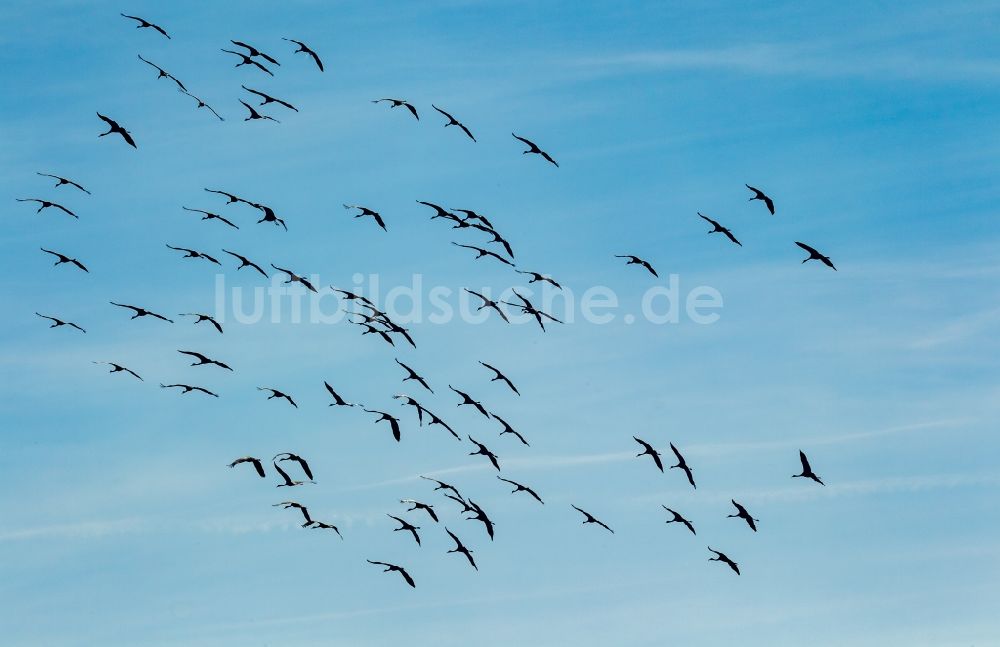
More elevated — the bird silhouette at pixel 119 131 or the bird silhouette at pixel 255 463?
the bird silhouette at pixel 119 131

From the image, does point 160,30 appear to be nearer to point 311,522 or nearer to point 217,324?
point 217,324

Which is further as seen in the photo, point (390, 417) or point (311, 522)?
point (311, 522)

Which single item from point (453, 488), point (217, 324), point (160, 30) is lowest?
point (453, 488)

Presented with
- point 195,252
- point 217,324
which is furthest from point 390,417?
point 195,252

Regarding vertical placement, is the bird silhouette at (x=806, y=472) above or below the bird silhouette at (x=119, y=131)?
below

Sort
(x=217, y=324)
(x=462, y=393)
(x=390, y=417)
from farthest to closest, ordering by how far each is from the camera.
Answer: (x=462, y=393) → (x=217, y=324) → (x=390, y=417)

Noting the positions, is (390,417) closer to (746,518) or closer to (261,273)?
(261,273)

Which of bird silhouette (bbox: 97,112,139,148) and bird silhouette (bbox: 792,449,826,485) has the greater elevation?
bird silhouette (bbox: 97,112,139,148)

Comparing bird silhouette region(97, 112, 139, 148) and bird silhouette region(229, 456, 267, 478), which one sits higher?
bird silhouette region(97, 112, 139, 148)

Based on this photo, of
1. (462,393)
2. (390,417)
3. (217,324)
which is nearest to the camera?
(390,417)

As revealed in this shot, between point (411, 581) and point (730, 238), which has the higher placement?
point (730, 238)

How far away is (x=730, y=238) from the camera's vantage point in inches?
4936

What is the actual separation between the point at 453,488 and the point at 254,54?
36244 mm

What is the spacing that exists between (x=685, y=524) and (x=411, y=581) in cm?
2066
